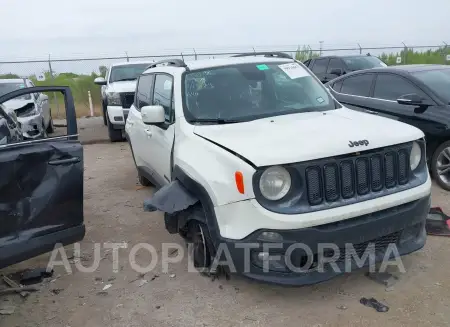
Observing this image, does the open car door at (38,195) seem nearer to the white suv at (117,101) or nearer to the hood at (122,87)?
the white suv at (117,101)

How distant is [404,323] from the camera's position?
3143mm

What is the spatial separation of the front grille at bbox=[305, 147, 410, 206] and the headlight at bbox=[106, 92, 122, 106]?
7.98 meters

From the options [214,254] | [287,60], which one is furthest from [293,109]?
[214,254]

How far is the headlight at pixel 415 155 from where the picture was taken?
368 centimetres

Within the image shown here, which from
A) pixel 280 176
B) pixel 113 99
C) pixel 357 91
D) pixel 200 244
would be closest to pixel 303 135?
pixel 280 176

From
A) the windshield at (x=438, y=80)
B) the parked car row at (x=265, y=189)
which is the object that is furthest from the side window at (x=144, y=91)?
the windshield at (x=438, y=80)

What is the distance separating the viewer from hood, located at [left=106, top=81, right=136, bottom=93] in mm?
10508

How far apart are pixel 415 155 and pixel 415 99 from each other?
2428 mm

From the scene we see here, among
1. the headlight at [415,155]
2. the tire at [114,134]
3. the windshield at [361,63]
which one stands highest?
the headlight at [415,155]

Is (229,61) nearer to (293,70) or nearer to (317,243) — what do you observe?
(293,70)

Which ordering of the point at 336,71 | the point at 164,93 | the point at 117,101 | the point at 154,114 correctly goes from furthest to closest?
the point at 336,71, the point at 117,101, the point at 164,93, the point at 154,114

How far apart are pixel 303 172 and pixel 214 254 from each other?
104 cm

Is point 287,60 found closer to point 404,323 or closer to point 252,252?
point 252,252

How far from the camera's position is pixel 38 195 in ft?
10.9
